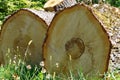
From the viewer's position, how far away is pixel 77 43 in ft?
14.6

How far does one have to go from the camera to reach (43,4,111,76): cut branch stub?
4.30 m

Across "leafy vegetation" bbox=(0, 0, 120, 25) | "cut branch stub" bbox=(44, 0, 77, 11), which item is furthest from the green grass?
"leafy vegetation" bbox=(0, 0, 120, 25)

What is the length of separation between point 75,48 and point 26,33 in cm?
102

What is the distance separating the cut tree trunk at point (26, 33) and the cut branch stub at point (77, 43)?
1.23ft

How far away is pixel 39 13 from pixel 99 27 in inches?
44.9

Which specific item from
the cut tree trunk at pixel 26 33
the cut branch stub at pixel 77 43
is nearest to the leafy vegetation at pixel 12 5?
the cut tree trunk at pixel 26 33

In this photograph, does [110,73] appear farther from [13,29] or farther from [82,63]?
[13,29]

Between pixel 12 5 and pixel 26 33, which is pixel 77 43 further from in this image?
pixel 12 5

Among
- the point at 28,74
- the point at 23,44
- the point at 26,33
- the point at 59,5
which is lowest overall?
the point at 28,74

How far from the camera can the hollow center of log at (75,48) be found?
14.5ft

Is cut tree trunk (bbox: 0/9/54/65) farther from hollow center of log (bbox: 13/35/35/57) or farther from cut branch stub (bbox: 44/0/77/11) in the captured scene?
cut branch stub (bbox: 44/0/77/11)

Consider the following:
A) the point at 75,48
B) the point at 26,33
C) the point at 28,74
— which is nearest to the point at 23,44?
the point at 26,33

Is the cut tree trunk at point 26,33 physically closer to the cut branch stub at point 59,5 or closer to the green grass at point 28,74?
the green grass at point 28,74

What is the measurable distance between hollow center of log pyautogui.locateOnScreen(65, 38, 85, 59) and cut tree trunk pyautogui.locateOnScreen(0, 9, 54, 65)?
624 mm
